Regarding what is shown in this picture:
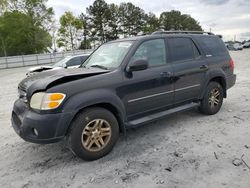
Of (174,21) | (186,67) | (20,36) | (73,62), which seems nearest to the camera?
(186,67)

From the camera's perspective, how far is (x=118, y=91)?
3.32 metres

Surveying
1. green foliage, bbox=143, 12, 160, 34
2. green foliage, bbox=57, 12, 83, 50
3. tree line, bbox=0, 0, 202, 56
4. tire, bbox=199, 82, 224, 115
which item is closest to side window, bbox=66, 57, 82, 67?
tire, bbox=199, 82, 224, 115

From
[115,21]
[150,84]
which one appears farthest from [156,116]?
[115,21]

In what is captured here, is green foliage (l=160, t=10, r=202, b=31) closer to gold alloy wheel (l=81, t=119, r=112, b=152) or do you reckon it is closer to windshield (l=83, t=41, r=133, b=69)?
windshield (l=83, t=41, r=133, b=69)

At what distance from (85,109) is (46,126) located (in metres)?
0.56

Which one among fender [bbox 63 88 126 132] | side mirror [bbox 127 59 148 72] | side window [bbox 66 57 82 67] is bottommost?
fender [bbox 63 88 126 132]

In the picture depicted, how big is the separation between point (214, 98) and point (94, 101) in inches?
119

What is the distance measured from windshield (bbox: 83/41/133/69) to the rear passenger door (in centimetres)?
91

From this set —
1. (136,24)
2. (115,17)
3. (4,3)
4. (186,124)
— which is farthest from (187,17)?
(186,124)

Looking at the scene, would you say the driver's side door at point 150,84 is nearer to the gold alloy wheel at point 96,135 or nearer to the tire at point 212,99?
the gold alloy wheel at point 96,135

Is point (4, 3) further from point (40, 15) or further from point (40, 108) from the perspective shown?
point (40, 108)

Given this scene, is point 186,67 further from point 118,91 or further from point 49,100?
point 49,100

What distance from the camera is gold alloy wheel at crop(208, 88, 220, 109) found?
4777 mm

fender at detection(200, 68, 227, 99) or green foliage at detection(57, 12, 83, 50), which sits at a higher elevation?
green foliage at detection(57, 12, 83, 50)
